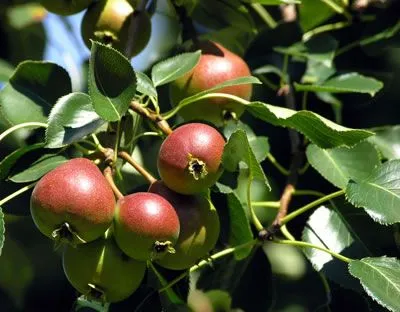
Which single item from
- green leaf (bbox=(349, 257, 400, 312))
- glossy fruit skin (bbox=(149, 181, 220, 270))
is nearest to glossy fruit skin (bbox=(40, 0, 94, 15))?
glossy fruit skin (bbox=(149, 181, 220, 270))

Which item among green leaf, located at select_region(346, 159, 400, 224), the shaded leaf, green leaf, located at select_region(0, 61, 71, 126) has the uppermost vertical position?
green leaf, located at select_region(0, 61, 71, 126)

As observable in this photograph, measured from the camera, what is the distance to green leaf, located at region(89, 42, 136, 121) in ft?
4.13

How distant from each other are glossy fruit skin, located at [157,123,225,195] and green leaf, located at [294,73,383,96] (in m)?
0.39

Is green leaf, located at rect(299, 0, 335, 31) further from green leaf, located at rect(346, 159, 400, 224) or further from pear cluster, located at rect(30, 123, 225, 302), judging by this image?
pear cluster, located at rect(30, 123, 225, 302)

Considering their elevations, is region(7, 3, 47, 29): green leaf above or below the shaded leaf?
above

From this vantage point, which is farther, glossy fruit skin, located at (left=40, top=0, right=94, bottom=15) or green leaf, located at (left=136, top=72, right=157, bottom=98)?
glossy fruit skin, located at (left=40, top=0, right=94, bottom=15)

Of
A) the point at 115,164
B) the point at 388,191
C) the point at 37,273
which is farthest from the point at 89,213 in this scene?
the point at 37,273

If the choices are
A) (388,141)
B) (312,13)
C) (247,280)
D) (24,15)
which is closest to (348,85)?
(388,141)

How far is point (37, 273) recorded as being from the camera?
183 cm

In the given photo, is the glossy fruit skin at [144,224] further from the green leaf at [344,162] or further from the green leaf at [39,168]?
the green leaf at [344,162]

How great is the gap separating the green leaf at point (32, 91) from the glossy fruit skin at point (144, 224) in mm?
292

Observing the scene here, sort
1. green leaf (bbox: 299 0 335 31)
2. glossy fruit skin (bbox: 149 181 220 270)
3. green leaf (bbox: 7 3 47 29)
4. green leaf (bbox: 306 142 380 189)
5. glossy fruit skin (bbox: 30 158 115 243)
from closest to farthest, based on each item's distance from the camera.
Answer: glossy fruit skin (bbox: 30 158 115 243) < glossy fruit skin (bbox: 149 181 220 270) < green leaf (bbox: 306 142 380 189) < green leaf (bbox: 299 0 335 31) < green leaf (bbox: 7 3 47 29)

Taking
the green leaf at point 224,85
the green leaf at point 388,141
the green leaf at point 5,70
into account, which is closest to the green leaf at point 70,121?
the green leaf at point 224,85

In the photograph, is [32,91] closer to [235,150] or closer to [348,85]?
[235,150]
